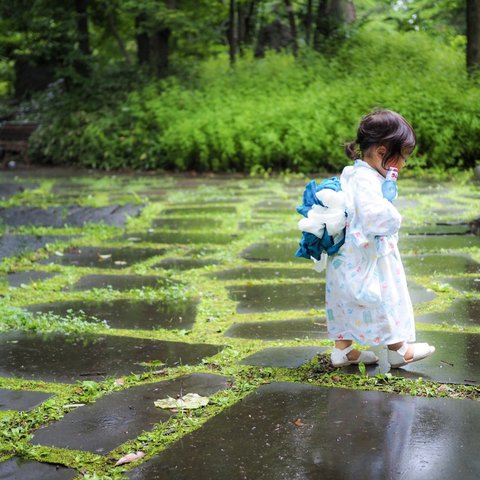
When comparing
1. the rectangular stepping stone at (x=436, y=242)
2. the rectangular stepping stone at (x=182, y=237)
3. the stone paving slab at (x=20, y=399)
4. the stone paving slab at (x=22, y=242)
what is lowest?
the rectangular stepping stone at (x=436, y=242)

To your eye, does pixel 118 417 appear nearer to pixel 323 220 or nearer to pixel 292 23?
pixel 323 220

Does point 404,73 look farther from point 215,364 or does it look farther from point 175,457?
point 175,457

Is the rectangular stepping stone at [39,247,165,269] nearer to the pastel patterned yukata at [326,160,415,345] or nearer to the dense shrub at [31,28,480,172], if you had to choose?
the pastel patterned yukata at [326,160,415,345]

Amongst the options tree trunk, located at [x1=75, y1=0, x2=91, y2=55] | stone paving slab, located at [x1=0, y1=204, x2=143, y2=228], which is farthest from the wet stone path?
tree trunk, located at [x1=75, y1=0, x2=91, y2=55]

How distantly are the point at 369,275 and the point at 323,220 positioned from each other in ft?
0.82

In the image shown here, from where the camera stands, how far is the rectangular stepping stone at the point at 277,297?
3553 millimetres

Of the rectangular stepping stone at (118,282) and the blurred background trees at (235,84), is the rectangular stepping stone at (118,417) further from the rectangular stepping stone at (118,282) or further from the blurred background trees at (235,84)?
the blurred background trees at (235,84)

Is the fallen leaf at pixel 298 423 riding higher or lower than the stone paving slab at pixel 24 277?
higher

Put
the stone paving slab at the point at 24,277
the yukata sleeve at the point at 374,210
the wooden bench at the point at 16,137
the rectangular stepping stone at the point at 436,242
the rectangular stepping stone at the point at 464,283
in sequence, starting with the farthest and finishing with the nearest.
Result: the wooden bench at the point at 16,137, the rectangular stepping stone at the point at 436,242, the stone paving slab at the point at 24,277, the rectangular stepping stone at the point at 464,283, the yukata sleeve at the point at 374,210

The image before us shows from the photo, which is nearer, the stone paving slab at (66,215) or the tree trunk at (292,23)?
the stone paving slab at (66,215)

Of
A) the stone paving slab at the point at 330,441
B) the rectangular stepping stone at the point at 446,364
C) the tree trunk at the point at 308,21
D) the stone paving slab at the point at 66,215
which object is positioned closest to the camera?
the stone paving slab at the point at 330,441

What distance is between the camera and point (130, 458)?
1897 millimetres

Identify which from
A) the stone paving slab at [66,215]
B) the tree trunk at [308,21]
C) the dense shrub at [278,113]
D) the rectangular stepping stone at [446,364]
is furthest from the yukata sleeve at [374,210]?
the tree trunk at [308,21]

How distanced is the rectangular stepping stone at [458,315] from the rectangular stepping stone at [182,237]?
231 cm
